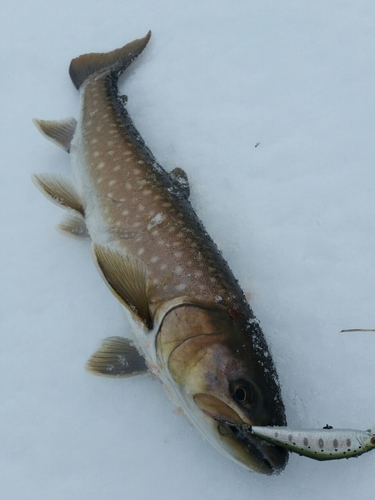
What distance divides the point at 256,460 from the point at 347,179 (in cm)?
179

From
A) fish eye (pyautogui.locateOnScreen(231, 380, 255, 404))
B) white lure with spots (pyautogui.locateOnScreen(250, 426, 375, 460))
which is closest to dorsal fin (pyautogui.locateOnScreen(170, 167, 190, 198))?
fish eye (pyautogui.locateOnScreen(231, 380, 255, 404))

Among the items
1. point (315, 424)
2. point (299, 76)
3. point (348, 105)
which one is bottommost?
point (315, 424)

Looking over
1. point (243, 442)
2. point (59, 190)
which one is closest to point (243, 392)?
point (243, 442)

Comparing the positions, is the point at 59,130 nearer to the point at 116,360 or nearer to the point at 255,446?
the point at 116,360

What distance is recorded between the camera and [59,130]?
124 inches

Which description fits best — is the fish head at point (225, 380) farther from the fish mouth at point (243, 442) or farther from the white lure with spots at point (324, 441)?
the white lure with spots at point (324, 441)

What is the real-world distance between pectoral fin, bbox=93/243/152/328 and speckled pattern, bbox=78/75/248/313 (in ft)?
0.17

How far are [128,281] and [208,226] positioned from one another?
2.58 feet

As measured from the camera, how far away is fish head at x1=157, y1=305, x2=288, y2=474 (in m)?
1.92

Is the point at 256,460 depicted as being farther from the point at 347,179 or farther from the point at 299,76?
the point at 299,76

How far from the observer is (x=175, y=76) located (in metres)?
3.44

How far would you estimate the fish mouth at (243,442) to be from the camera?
1904 mm

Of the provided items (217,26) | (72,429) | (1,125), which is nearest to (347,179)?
(217,26)

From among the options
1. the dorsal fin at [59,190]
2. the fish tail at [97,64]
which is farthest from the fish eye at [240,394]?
the fish tail at [97,64]
